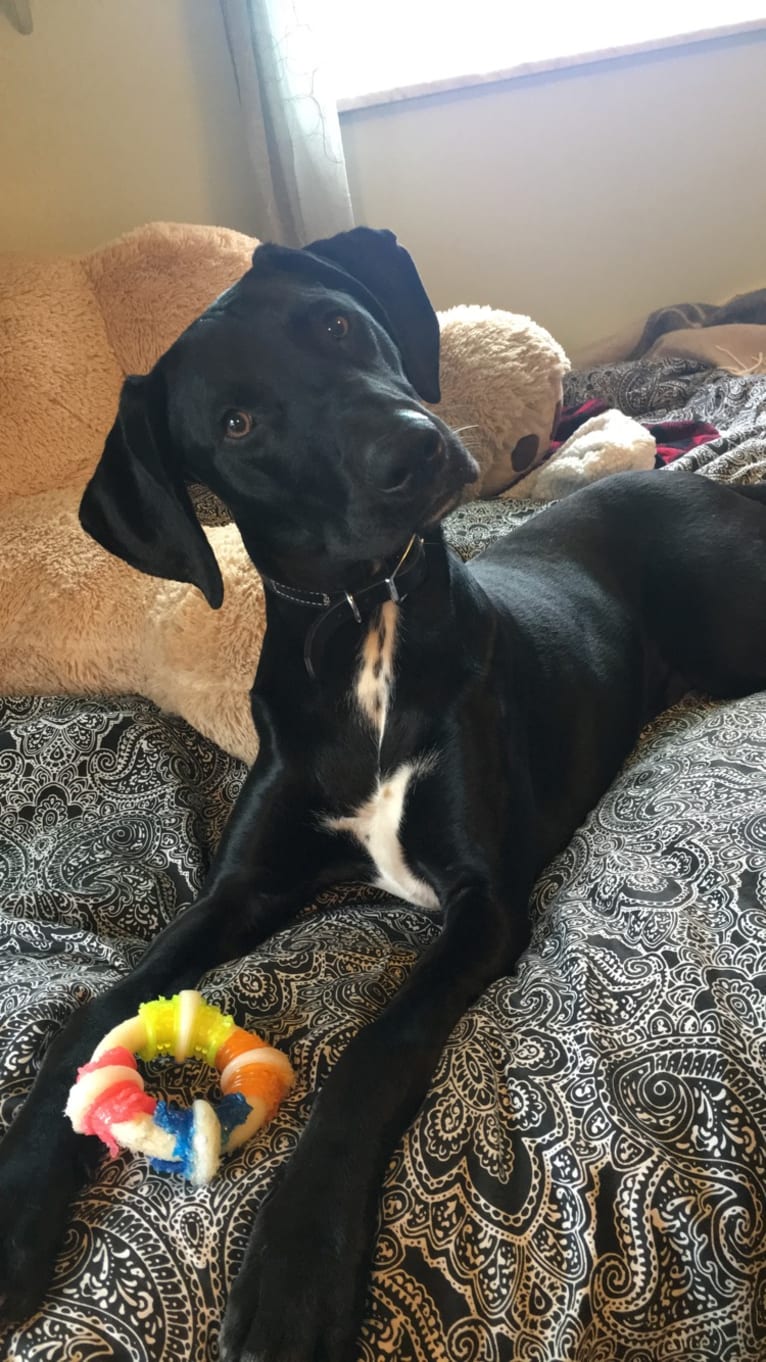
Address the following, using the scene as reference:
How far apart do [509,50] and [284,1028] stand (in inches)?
118

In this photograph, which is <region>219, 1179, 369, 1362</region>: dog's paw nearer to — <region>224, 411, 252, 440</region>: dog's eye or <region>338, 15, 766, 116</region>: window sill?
<region>224, 411, 252, 440</region>: dog's eye

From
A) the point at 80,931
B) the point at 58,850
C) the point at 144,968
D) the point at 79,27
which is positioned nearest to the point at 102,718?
the point at 58,850

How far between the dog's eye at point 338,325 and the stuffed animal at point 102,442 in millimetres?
591

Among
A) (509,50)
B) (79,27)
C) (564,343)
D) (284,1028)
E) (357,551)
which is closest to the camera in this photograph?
(284,1028)

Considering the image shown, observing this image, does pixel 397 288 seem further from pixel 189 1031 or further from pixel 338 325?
pixel 189 1031

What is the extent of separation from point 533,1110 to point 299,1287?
0.25 metres

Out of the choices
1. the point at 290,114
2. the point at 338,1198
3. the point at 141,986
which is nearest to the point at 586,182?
the point at 290,114

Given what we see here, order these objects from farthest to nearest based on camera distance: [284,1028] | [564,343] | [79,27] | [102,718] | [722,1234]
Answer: [564,343]
[79,27]
[102,718]
[284,1028]
[722,1234]

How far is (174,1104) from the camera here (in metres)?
0.95

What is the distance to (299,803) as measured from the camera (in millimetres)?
1322

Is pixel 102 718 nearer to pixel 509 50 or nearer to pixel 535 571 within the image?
pixel 535 571

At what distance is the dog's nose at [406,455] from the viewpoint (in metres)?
1.07

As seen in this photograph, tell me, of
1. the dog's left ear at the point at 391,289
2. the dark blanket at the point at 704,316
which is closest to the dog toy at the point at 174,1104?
the dog's left ear at the point at 391,289

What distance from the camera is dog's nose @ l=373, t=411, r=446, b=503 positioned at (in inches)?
42.2
